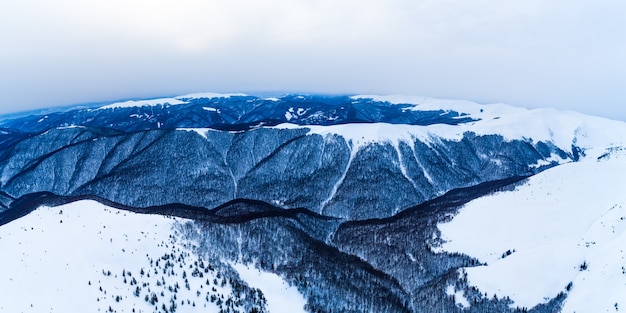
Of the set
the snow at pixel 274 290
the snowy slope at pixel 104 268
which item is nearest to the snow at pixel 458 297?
the snow at pixel 274 290

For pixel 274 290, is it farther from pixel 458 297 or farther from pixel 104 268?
pixel 458 297

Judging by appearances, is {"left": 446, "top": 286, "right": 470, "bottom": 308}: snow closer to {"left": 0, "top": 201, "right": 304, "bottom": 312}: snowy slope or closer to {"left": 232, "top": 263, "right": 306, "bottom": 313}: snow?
{"left": 232, "top": 263, "right": 306, "bottom": 313}: snow

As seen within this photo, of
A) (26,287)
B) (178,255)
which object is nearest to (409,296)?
(178,255)

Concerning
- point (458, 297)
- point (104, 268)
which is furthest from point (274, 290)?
point (458, 297)

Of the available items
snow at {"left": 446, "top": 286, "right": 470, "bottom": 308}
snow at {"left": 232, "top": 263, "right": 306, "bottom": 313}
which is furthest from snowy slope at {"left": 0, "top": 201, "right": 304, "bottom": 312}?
snow at {"left": 446, "top": 286, "right": 470, "bottom": 308}

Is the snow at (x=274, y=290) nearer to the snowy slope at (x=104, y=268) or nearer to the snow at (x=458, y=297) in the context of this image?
the snowy slope at (x=104, y=268)

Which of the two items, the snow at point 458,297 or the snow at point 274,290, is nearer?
the snow at point 274,290
